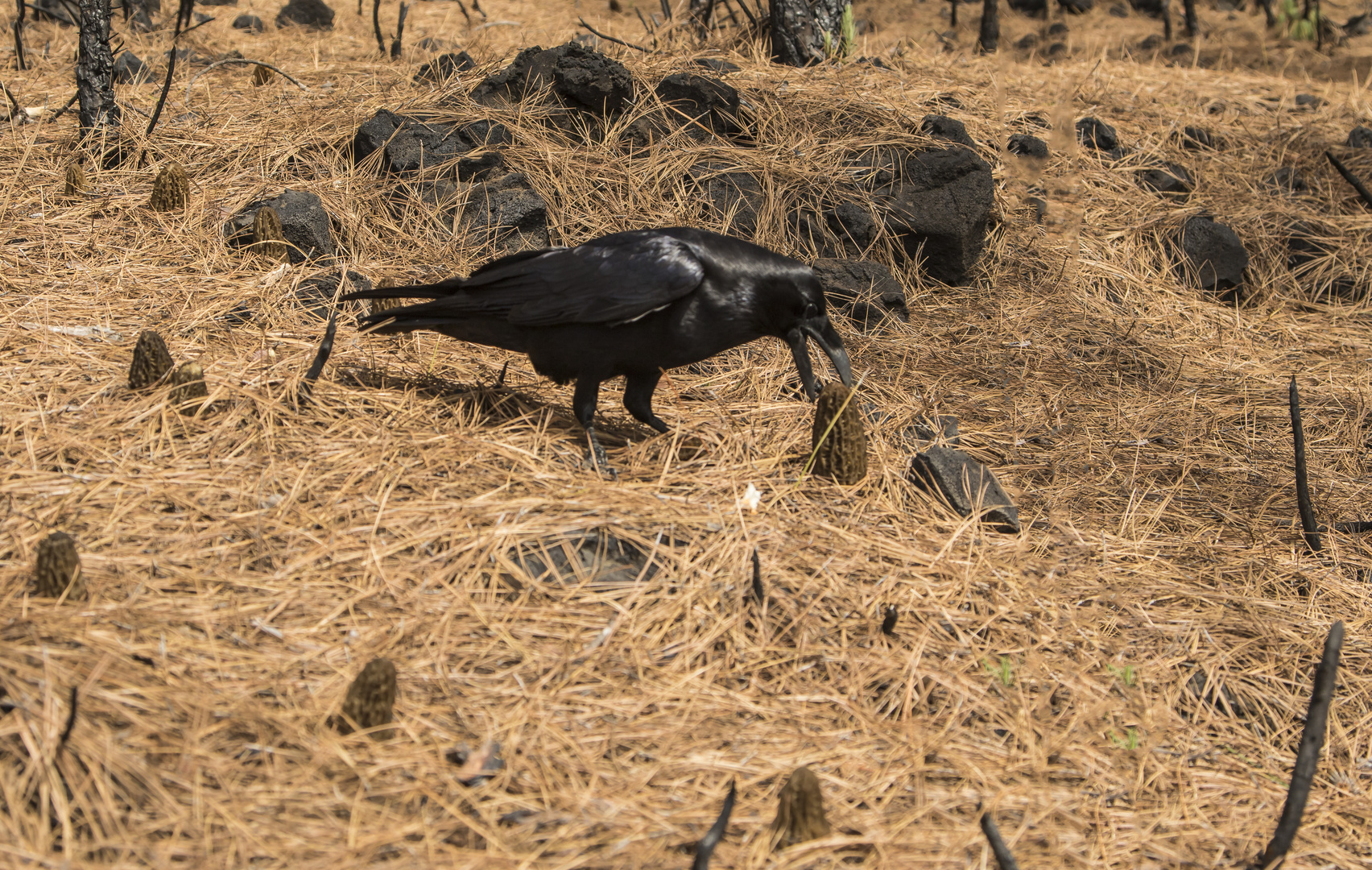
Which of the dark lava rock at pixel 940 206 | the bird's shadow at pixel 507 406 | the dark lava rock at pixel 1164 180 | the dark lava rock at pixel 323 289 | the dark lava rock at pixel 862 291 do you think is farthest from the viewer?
the dark lava rock at pixel 1164 180

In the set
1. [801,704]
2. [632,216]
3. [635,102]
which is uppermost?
[635,102]

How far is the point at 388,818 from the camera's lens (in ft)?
6.41

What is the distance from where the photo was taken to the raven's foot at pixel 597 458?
10.4ft

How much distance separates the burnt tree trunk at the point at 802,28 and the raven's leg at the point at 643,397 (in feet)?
→ 12.0

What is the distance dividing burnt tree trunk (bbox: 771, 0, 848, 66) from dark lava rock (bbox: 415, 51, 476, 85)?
1896mm

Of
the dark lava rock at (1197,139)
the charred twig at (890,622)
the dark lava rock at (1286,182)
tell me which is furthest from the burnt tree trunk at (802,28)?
the charred twig at (890,622)

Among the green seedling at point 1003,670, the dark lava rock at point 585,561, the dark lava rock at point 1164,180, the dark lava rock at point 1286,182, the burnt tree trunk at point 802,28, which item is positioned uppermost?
the burnt tree trunk at point 802,28

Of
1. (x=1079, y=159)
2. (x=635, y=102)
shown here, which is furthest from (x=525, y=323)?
(x=1079, y=159)

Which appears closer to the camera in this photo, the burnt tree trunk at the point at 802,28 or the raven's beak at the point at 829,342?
the raven's beak at the point at 829,342

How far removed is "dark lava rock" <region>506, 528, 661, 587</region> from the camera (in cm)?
267

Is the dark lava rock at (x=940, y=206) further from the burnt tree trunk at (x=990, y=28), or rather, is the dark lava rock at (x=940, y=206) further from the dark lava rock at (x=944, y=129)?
the burnt tree trunk at (x=990, y=28)

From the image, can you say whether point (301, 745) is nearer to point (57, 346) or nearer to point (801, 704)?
point (801, 704)

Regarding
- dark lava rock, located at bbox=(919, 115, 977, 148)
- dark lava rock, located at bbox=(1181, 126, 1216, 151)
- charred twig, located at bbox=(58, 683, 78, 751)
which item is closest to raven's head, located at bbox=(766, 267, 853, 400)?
charred twig, located at bbox=(58, 683, 78, 751)

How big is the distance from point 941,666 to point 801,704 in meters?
0.41
